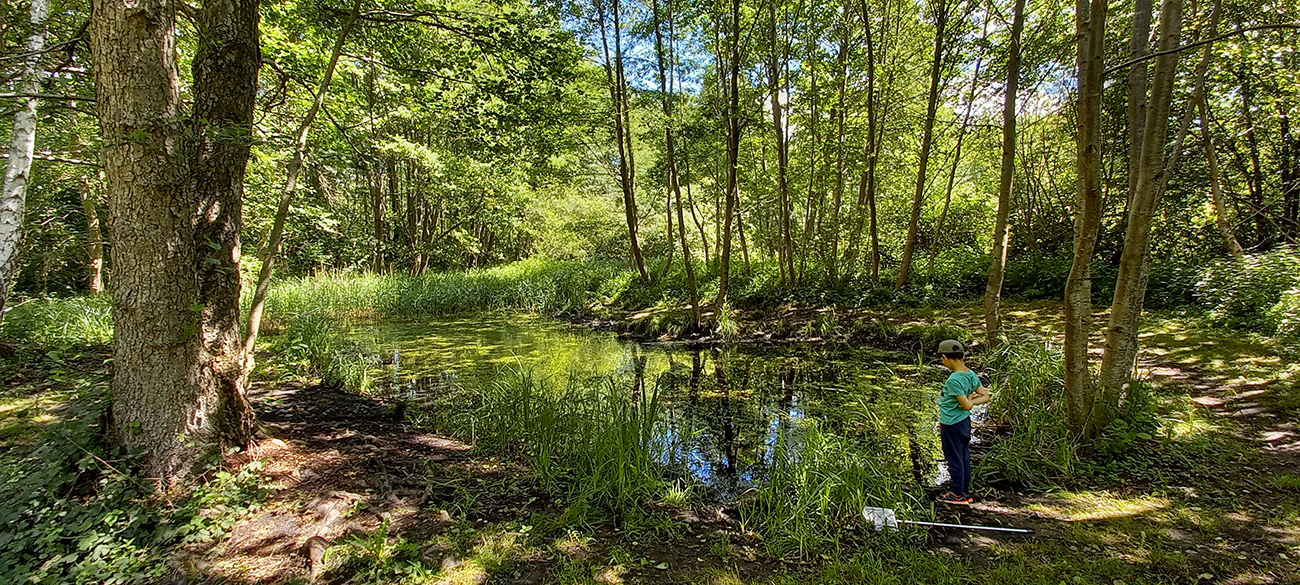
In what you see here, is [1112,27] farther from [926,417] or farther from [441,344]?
[441,344]

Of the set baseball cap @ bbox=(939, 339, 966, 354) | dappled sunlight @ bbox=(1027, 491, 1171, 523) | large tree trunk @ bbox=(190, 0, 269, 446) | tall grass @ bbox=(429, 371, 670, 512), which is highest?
large tree trunk @ bbox=(190, 0, 269, 446)

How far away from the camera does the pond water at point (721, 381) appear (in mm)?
4516

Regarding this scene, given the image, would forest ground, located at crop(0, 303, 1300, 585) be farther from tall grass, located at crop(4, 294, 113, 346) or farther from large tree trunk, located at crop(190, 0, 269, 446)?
tall grass, located at crop(4, 294, 113, 346)

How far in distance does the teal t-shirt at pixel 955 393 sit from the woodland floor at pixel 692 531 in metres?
0.58

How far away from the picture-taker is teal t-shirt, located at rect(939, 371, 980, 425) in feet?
11.1

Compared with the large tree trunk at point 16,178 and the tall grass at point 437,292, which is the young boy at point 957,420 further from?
the tall grass at point 437,292

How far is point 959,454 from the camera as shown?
3426 millimetres

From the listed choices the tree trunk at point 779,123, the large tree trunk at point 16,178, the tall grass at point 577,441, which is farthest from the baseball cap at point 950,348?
the large tree trunk at point 16,178

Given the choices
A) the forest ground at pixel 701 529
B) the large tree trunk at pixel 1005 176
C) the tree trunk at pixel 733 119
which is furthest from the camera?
the tree trunk at pixel 733 119

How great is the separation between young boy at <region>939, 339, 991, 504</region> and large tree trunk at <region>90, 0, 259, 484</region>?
14.7 ft

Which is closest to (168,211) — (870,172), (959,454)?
(959,454)

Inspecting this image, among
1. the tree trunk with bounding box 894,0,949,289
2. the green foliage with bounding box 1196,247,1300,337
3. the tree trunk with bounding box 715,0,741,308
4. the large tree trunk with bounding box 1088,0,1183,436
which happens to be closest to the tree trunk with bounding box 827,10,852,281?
the tree trunk with bounding box 894,0,949,289

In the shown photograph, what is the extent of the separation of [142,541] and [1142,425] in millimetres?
6184

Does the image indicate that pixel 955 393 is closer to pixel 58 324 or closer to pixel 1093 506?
pixel 1093 506
